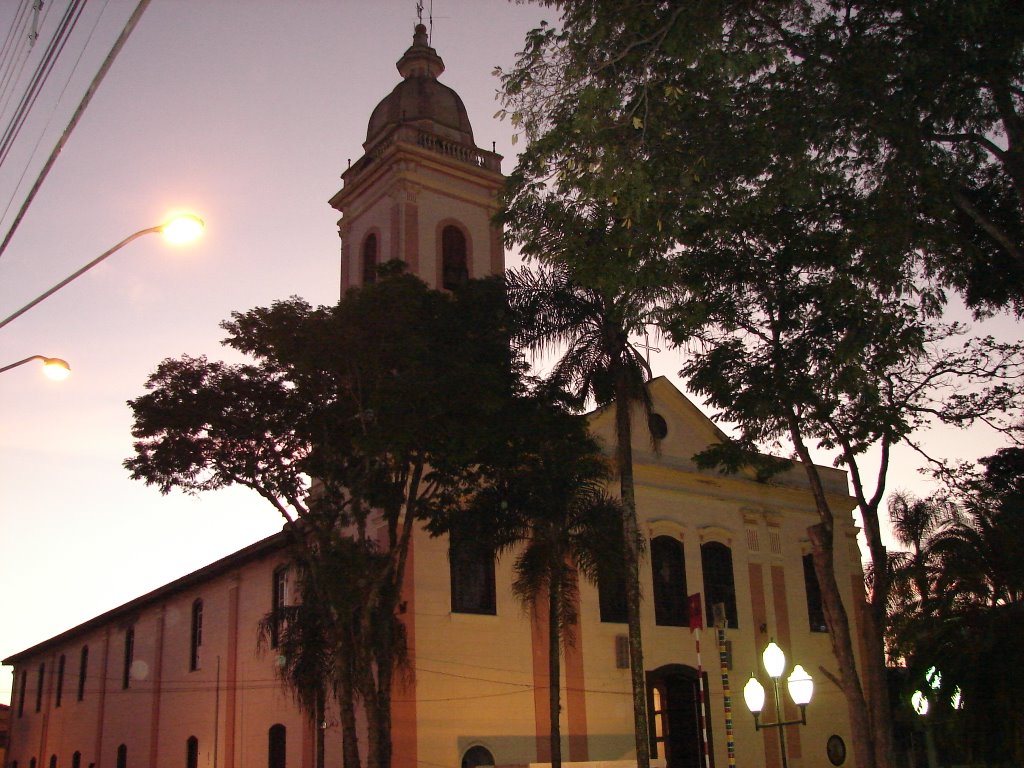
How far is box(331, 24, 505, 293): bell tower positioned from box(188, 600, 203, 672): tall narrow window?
10718mm

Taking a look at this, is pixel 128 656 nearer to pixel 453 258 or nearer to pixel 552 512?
pixel 453 258

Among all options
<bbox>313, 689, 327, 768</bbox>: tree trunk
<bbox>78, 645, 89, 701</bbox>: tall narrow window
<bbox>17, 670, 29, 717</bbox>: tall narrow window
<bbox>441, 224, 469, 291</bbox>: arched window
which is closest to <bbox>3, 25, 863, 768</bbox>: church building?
<bbox>441, 224, 469, 291</bbox>: arched window

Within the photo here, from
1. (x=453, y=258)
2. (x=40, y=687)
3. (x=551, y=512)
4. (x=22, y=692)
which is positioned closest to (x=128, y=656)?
(x=40, y=687)

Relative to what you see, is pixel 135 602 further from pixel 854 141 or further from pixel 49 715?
pixel 854 141

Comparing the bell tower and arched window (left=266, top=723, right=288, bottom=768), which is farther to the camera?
the bell tower

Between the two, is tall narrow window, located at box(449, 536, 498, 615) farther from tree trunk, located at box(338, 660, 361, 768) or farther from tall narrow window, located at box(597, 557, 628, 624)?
tree trunk, located at box(338, 660, 361, 768)

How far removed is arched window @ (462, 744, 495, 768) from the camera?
75.5 feet

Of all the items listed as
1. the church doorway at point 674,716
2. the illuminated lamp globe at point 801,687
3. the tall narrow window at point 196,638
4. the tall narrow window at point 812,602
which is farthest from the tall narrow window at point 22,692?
the illuminated lamp globe at point 801,687

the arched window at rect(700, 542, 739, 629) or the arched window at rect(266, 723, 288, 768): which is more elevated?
the arched window at rect(700, 542, 739, 629)

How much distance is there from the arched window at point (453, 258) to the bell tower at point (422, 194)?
0.09 feet

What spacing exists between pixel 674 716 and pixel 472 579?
268 inches

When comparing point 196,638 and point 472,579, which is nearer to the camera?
point 472,579

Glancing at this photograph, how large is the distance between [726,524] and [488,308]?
12.6 m

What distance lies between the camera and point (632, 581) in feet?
66.0
